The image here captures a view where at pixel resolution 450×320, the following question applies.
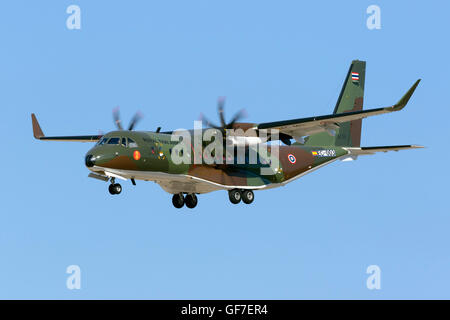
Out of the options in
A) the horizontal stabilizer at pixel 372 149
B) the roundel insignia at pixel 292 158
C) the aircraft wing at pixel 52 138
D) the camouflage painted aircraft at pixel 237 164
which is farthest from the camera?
the aircraft wing at pixel 52 138

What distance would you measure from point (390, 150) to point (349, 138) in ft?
10.6

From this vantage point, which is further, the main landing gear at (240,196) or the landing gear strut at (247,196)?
the landing gear strut at (247,196)

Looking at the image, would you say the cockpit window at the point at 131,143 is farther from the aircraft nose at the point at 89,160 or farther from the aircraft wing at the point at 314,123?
the aircraft wing at the point at 314,123

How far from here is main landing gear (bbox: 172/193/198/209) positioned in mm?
29833

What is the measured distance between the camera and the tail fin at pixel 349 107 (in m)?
32.8

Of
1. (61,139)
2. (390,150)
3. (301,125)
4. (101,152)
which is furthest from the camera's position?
(61,139)

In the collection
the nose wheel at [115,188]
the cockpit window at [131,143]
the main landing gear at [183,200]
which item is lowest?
the main landing gear at [183,200]

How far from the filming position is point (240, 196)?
96.2 ft

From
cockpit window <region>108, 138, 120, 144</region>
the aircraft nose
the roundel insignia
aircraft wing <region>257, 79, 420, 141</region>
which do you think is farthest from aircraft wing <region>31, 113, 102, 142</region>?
the roundel insignia

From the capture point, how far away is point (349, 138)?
3316cm

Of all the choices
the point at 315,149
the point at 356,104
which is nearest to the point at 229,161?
the point at 315,149

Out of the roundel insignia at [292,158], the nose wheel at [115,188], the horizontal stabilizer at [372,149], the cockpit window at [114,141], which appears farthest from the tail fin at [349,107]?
the nose wheel at [115,188]

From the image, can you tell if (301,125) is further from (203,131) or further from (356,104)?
(356,104)

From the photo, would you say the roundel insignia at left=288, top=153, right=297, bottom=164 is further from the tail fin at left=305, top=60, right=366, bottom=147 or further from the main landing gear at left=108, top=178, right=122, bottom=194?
the main landing gear at left=108, top=178, right=122, bottom=194
